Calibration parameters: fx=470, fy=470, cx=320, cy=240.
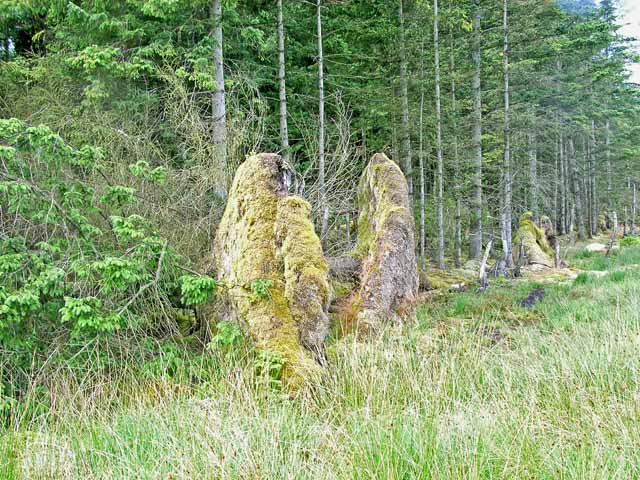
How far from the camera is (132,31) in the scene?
29.9 ft

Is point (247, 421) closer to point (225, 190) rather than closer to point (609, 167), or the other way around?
point (225, 190)

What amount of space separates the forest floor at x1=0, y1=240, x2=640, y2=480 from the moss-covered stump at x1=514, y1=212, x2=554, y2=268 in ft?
35.2

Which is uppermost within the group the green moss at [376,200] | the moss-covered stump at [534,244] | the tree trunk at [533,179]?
the tree trunk at [533,179]

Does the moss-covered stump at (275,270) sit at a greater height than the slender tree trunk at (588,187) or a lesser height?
lesser

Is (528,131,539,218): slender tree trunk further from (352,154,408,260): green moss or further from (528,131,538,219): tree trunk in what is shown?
(352,154,408,260): green moss

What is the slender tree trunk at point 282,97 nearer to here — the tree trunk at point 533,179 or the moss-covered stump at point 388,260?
the moss-covered stump at point 388,260

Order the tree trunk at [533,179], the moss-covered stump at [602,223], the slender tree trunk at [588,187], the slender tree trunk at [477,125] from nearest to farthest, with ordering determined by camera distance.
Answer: the slender tree trunk at [477,125] → the tree trunk at [533,179] → the slender tree trunk at [588,187] → the moss-covered stump at [602,223]

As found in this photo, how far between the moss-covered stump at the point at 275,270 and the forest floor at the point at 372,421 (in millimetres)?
335

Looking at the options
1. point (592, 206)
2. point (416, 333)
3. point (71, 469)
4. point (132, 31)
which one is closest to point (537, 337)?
point (416, 333)

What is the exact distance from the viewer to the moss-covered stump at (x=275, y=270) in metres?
4.91

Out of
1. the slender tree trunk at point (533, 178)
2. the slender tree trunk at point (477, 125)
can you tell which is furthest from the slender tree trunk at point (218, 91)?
the slender tree trunk at point (533, 178)

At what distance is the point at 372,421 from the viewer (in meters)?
3.09

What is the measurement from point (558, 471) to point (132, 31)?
9.78 m

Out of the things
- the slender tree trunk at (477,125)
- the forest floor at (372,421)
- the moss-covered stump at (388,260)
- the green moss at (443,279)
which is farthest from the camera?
the slender tree trunk at (477,125)
